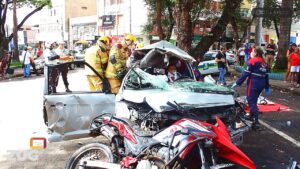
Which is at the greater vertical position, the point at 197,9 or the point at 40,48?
the point at 197,9

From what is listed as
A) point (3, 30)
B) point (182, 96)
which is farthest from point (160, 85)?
point (3, 30)

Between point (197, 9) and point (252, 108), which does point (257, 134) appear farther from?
point (197, 9)

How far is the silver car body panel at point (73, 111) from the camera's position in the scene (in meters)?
5.88

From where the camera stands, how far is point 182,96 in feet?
17.4

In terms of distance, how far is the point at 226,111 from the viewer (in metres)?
5.60

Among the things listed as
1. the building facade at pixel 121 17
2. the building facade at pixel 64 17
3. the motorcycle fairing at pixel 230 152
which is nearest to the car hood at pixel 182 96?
the motorcycle fairing at pixel 230 152

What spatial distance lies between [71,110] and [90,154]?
141 centimetres

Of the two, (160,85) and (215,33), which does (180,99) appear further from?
(215,33)

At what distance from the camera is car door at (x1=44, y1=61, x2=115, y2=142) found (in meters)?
5.89

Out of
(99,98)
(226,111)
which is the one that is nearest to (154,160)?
(226,111)

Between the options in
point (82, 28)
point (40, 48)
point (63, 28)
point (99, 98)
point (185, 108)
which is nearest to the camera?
point (185, 108)

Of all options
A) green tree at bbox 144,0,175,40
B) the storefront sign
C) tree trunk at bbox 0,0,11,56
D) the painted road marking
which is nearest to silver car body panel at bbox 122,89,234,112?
the painted road marking

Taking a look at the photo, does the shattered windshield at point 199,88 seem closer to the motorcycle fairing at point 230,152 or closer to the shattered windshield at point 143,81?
the shattered windshield at point 143,81

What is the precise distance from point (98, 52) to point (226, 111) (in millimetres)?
3212
